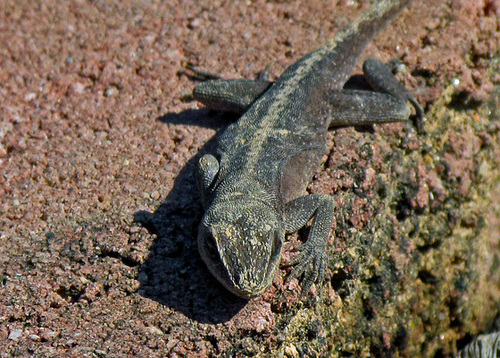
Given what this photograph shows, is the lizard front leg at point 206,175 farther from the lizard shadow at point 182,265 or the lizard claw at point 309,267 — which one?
the lizard claw at point 309,267

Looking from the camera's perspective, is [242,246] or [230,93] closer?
[242,246]

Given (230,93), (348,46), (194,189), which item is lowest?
(194,189)

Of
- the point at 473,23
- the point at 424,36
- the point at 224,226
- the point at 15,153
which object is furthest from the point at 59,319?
the point at 473,23

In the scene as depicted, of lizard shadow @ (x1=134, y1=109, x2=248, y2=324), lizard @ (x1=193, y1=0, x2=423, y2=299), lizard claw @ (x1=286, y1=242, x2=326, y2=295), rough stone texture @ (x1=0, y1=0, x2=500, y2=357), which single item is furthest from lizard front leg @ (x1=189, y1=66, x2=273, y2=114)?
lizard claw @ (x1=286, y1=242, x2=326, y2=295)

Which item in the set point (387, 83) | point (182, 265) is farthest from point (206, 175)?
point (387, 83)

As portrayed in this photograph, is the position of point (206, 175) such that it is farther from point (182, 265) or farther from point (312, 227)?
point (312, 227)

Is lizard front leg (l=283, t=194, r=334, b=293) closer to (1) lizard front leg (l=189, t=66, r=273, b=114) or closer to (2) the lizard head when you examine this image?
(2) the lizard head
